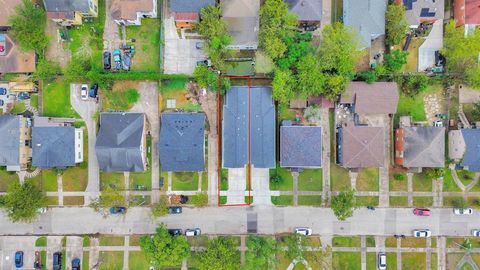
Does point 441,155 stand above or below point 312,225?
above

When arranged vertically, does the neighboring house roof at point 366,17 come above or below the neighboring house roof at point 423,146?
above

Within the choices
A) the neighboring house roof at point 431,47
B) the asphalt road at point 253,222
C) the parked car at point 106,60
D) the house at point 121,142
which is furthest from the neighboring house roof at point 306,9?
the asphalt road at point 253,222

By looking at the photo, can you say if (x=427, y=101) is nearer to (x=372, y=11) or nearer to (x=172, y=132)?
(x=372, y=11)

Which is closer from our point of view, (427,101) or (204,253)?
(204,253)

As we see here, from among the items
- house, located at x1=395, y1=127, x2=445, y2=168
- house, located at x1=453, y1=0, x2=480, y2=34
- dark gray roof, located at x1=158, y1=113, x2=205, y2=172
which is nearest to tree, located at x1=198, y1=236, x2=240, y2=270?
dark gray roof, located at x1=158, y1=113, x2=205, y2=172

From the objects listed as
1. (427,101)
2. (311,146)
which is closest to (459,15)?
(427,101)

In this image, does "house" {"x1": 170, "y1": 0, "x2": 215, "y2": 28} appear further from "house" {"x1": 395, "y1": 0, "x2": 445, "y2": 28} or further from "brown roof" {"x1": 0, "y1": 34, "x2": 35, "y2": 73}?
"house" {"x1": 395, "y1": 0, "x2": 445, "y2": 28}

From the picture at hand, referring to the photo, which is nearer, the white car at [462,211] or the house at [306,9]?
the house at [306,9]

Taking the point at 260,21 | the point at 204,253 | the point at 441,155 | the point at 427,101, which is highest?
the point at 260,21

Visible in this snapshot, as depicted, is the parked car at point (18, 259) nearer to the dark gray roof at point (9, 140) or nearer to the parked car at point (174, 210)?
the dark gray roof at point (9, 140)
